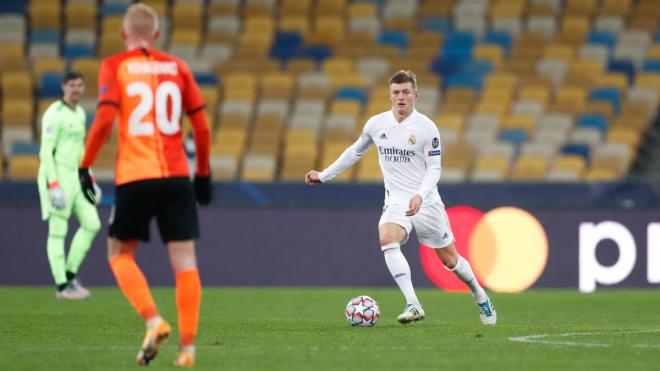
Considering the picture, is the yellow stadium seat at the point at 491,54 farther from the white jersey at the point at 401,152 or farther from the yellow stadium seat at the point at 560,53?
the white jersey at the point at 401,152

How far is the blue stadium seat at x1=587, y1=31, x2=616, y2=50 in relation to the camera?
24.4 metres

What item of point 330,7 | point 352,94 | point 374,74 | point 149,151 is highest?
point 149,151

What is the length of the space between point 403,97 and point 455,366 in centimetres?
375

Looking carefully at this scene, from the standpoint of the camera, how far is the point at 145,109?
24.8 ft

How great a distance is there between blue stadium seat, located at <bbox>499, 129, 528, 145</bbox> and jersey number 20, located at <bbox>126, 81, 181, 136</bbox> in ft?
48.4

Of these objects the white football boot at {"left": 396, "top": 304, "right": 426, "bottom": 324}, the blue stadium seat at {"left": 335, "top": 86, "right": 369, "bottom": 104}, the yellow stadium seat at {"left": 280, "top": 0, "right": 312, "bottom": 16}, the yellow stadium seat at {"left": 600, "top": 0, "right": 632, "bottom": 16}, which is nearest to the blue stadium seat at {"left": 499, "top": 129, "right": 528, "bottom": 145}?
the blue stadium seat at {"left": 335, "top": 86, "right": 369, "bottom": 104}

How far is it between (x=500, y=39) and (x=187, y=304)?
59.2 feet

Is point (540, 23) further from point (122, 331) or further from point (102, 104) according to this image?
point (102, 104)

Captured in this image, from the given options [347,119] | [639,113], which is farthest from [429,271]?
[639,113]

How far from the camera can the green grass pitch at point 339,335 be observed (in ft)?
25.3

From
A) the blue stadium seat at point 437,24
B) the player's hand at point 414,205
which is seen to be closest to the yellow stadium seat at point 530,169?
the blue stadium seat at point 437,24

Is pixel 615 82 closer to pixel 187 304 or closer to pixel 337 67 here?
pixel 337 67

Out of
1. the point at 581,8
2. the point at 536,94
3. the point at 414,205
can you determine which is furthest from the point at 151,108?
the point at 581,8

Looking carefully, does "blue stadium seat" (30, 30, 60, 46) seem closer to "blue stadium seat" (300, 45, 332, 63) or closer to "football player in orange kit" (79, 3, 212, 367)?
"blue stadium seat" (300, 45, 332, 63)
